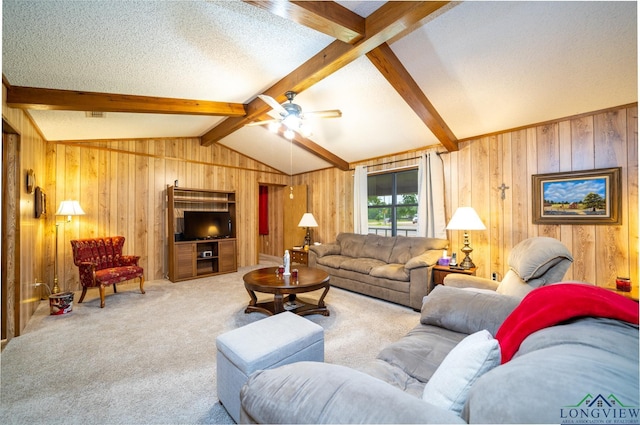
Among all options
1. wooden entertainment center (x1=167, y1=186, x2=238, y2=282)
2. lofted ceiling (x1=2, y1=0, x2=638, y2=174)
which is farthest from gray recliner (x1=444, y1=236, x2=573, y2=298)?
wooden entertainment center (x1=167, y1=186, x2=238, y2=282)

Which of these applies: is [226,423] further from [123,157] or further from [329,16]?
[123,157]

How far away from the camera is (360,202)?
17.7 ft

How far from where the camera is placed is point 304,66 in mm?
2869

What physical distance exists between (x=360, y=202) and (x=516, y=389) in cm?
486

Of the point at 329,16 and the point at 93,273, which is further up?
the point at 329,16

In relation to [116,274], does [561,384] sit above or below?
above

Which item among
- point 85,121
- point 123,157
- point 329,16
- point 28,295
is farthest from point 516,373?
point 123,157

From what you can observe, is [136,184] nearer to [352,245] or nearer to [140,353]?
[140,353]

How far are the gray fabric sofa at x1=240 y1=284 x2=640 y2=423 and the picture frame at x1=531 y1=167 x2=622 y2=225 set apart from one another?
2.88 metres

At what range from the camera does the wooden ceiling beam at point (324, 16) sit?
1.80 meters

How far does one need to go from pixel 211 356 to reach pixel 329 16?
2961mm

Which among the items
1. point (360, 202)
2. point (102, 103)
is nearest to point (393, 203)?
point (360, 202)

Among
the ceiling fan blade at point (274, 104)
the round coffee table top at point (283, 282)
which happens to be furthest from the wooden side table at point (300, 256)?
the ceiling fan blade at point (274, 104)

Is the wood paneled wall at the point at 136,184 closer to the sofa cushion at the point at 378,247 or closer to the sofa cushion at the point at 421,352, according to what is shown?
the sofa cushion at the point at 378,247
